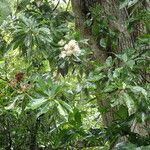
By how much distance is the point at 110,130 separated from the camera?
1.61 meters

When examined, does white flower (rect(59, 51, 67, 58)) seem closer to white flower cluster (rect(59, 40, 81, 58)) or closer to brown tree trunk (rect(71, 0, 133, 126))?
white flower cluster (rect(59, 40, 81, 58))

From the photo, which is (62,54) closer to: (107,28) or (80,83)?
(80,83)

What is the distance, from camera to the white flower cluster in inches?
68.6

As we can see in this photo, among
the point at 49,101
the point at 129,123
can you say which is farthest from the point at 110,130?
the point at 49,101

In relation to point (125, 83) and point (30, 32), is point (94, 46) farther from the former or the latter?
point (125, 83)

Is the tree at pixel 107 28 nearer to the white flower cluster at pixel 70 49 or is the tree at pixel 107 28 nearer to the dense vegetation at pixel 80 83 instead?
the dense vegetation at pixel 80 83

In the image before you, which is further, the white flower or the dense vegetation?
the white flower

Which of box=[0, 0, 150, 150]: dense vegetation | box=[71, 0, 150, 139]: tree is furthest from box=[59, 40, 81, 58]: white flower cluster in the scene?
box=[71, 0, 150, 139]: tree

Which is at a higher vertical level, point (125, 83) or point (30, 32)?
point (30, 32)

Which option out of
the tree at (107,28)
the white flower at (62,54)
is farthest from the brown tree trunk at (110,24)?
the white flower at (62,54)

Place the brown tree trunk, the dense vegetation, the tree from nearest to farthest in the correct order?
1. the dense vegetation
2. the tree
3. the brown tree trunk

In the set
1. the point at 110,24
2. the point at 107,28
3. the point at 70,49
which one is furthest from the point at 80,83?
the point at 110,24

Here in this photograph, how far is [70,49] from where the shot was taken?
5.77 feet

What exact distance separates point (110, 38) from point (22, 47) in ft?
2.16
